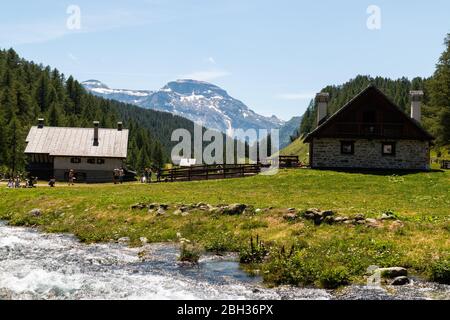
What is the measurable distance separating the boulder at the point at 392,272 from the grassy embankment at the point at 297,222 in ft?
2.13

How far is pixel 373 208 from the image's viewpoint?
Result: 25.9m

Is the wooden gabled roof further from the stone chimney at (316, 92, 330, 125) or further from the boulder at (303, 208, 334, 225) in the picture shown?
the boulder at (303, 208, 334, 225)

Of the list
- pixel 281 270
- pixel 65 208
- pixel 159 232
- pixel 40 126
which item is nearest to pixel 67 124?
pixel 40 126

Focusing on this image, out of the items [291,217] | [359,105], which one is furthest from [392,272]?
[359,105]

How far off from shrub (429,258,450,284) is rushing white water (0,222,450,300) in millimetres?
535

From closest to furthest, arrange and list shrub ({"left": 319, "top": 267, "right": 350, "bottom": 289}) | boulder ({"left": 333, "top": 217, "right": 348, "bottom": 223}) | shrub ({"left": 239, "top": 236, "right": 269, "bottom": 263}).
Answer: shrub ({"left": 319, "top": 267, "right": 350, "bottom": 289})
shrub ({"left": 239, "top": 236, "right": 269, "bottom": 263})
boulder ({"left": 333, "top": 217, "right": 348, "bottom": 223})

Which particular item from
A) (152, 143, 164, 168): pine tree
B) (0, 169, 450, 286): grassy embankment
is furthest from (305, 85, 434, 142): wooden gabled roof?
(152, 143, 164, 168): pine tree

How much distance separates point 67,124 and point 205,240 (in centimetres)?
12143

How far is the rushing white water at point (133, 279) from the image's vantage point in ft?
44.6

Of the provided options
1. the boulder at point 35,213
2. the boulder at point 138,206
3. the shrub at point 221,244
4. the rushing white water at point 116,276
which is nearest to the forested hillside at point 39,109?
the boulder at point 35,213

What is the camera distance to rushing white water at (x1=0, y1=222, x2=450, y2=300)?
13.6 meters

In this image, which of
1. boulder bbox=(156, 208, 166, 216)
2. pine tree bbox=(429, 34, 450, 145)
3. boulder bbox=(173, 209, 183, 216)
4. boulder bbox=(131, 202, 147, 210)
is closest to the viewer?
boulder bbox=(173, 209, 183, 216)

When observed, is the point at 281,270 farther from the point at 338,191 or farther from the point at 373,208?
the point at 338,191

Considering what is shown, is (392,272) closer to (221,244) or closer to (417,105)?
Answer: (221,244)
